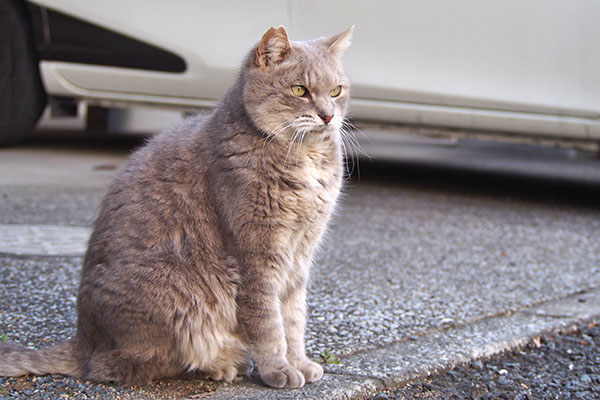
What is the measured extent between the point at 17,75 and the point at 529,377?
4746 millimetres

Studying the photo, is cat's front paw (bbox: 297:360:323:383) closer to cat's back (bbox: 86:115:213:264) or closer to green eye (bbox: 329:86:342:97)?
cat's back (bbox: 86:115:213:264)

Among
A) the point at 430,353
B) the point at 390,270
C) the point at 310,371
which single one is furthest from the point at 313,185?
the point at 390,270

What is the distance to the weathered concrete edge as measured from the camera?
2162 millimetres

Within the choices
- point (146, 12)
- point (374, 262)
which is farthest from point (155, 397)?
point (146, 12)

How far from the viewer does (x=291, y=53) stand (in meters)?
2.45

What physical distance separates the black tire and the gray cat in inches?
149

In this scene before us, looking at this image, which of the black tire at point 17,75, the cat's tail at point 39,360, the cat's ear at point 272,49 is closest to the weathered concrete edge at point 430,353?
the cat's tail at point 39,360

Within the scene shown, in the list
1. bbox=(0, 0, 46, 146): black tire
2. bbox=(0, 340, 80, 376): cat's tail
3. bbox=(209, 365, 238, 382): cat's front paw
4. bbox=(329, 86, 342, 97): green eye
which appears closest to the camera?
bbox=(0, 340, 80, 376): cat's tail

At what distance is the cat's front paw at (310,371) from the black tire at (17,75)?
4377mm

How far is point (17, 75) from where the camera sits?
18.9 ft

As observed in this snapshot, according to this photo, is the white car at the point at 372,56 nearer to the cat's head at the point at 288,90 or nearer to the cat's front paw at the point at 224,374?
the cat's head at the point at 288,90

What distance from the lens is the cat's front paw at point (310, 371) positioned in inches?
87.5

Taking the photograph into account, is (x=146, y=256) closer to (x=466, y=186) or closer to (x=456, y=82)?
(x=456, y=82)

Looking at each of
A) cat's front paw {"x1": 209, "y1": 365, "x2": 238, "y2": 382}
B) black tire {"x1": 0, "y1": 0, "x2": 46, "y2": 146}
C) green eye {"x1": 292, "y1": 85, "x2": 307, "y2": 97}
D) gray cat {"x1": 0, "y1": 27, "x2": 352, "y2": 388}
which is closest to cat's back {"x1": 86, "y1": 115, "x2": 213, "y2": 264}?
gray cat {"x1": 0, "y1": 27, "x2": 352, "y2": 388}
